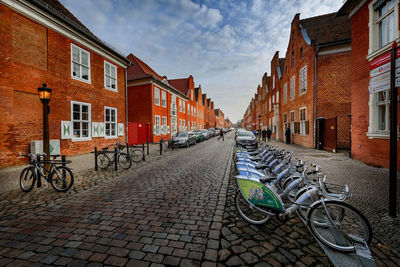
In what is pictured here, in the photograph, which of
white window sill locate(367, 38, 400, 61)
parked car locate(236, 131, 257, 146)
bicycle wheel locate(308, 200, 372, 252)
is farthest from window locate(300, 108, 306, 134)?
bicycle wheel locate(308, 200, 372, 252)

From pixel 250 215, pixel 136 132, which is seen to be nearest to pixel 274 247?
pixel 250 215

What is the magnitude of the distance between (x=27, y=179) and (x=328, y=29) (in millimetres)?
20851

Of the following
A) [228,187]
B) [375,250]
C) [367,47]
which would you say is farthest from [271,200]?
[367,47]

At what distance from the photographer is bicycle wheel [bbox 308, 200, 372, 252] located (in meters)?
2.50

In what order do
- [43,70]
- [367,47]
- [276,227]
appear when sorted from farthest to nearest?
[43,70], [367,47], [276,227]

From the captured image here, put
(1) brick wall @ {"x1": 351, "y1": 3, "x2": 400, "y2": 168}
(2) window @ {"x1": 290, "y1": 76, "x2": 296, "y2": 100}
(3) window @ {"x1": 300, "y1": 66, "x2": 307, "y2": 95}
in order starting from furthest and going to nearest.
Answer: (2) window @ {"x1": 290, "y1": 76, "x2": 296, "y2": 100}
(3) window @ {"x1": 300, "y1": 66, "x2": 307, "y2": 95}
(1) brick wall @ {"x1": 351, "y1": 3, "x2": 400, "y2": 168}

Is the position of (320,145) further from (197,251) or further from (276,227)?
(197,251)

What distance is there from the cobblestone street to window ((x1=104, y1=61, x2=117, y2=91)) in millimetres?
10990

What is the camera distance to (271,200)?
3127mm

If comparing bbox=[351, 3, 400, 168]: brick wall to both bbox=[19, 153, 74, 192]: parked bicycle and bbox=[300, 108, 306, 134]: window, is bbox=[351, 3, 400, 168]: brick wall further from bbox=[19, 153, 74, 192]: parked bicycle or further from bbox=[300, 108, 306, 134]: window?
bbox=[19, 153, 74, 192]: parked bicycle

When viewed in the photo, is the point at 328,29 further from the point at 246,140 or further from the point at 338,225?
the point at 338,225

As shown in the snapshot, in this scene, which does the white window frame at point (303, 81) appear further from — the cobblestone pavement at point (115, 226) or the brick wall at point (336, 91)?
the cobblestone pavement at point (115, 226)

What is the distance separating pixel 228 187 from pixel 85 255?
3778 millimetres

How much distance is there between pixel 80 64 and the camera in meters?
11.5
